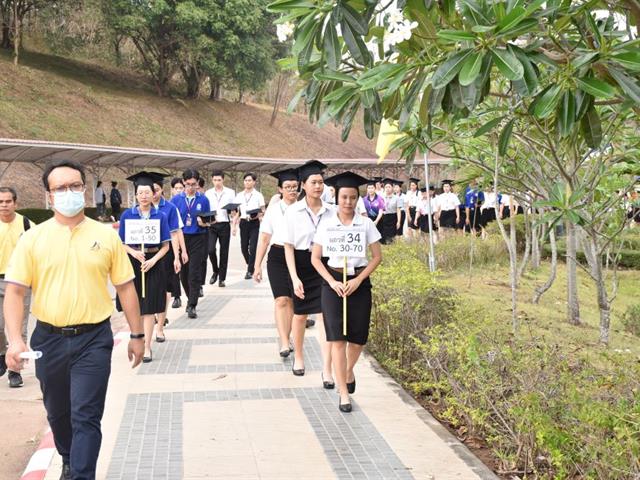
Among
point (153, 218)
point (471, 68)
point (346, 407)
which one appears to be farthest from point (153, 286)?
point (471, 68)

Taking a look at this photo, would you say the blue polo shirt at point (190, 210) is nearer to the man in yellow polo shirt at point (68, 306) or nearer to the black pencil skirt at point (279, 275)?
the black pencil skirt at point (279, 275)

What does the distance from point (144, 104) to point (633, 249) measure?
36712 millimetres

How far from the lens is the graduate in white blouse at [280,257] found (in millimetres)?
7129

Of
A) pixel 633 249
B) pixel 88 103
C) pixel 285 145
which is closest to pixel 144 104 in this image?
pixel 88 103

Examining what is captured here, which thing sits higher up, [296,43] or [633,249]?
[296,43]

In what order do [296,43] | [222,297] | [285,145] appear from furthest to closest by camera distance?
[285,145]
[222,297]
[296,43]

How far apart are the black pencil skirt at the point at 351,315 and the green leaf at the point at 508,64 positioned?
3.23 metres

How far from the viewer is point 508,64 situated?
2602 mm

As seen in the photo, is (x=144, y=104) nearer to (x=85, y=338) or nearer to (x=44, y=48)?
(x=44, y=48)

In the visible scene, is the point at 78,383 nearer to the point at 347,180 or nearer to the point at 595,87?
the point at 347,180

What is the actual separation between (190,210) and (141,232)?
2929 millimetres

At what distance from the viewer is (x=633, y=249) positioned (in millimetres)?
18578

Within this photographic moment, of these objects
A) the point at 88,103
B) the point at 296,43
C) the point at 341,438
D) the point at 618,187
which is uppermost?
the point at 88,103

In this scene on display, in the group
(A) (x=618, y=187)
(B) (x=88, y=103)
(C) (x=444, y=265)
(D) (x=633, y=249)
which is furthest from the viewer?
(B) (x=88, y=103)
